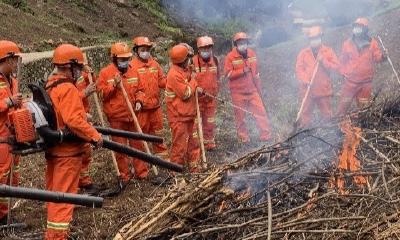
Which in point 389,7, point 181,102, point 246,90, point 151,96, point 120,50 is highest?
point 389,7

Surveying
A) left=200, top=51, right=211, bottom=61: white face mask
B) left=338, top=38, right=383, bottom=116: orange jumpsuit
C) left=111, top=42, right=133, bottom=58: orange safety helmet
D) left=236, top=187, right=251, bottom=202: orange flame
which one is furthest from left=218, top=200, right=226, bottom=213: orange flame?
left=338, top=38, right=383, bottom=116: orange jumpsuit

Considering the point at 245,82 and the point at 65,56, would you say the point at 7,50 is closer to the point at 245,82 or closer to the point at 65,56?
the point at 65,56

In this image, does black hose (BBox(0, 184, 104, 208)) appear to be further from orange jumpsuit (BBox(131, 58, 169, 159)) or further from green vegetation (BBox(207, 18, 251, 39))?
green vegetation (BBox(207, 18, 251, 39))

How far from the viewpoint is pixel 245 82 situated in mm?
9664

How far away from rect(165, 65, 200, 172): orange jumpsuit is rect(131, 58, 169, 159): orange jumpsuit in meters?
0.20

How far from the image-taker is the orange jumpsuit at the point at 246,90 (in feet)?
31.6

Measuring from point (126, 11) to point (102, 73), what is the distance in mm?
17409

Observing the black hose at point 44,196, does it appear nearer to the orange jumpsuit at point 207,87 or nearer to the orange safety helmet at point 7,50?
the orange safety helmet at point 7,50

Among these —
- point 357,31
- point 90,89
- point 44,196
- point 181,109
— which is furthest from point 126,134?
point 357,31

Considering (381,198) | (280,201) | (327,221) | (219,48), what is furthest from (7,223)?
(219,48)

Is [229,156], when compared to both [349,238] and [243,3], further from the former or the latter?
[243,3]

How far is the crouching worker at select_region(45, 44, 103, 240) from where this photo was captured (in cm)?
540

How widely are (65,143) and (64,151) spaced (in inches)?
3.1

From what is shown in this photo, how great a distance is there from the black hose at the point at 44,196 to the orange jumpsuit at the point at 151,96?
3988mm
